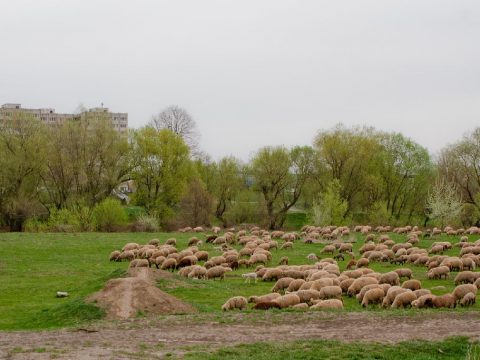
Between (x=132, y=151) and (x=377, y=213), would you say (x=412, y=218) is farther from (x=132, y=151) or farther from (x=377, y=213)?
(x=132, y=151)

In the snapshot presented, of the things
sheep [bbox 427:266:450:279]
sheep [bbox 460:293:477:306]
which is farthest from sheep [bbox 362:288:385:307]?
sheep [bbox 427:266:450:279]

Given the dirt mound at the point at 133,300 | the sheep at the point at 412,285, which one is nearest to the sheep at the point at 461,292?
the sheep at the point at 412,285

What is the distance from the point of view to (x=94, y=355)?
41.0 ft

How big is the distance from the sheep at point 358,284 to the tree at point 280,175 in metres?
50.4

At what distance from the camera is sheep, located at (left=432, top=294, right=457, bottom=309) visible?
19.9 meters

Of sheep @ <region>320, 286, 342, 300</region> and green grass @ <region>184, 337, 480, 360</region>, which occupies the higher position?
sheep @ <region>320, 286, 342, 300</region>

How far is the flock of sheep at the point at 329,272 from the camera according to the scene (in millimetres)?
20172

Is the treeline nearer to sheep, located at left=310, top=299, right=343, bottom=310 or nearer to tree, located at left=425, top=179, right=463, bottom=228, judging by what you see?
tree, located at left=425, top=179, right=463, bottom=228

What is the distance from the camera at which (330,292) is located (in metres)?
21.6

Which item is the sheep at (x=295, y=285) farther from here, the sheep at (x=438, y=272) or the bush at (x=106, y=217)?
the bush at (x=106, y=217)

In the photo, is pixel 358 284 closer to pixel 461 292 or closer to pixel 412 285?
pixel 412 285

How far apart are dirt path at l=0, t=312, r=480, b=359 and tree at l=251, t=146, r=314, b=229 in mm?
56148

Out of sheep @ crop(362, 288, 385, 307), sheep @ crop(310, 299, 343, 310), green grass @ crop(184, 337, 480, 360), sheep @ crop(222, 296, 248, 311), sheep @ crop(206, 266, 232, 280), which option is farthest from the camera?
sheep @ crop(206, 266, 232, 280)

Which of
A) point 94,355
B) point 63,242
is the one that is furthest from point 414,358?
point 63,242
